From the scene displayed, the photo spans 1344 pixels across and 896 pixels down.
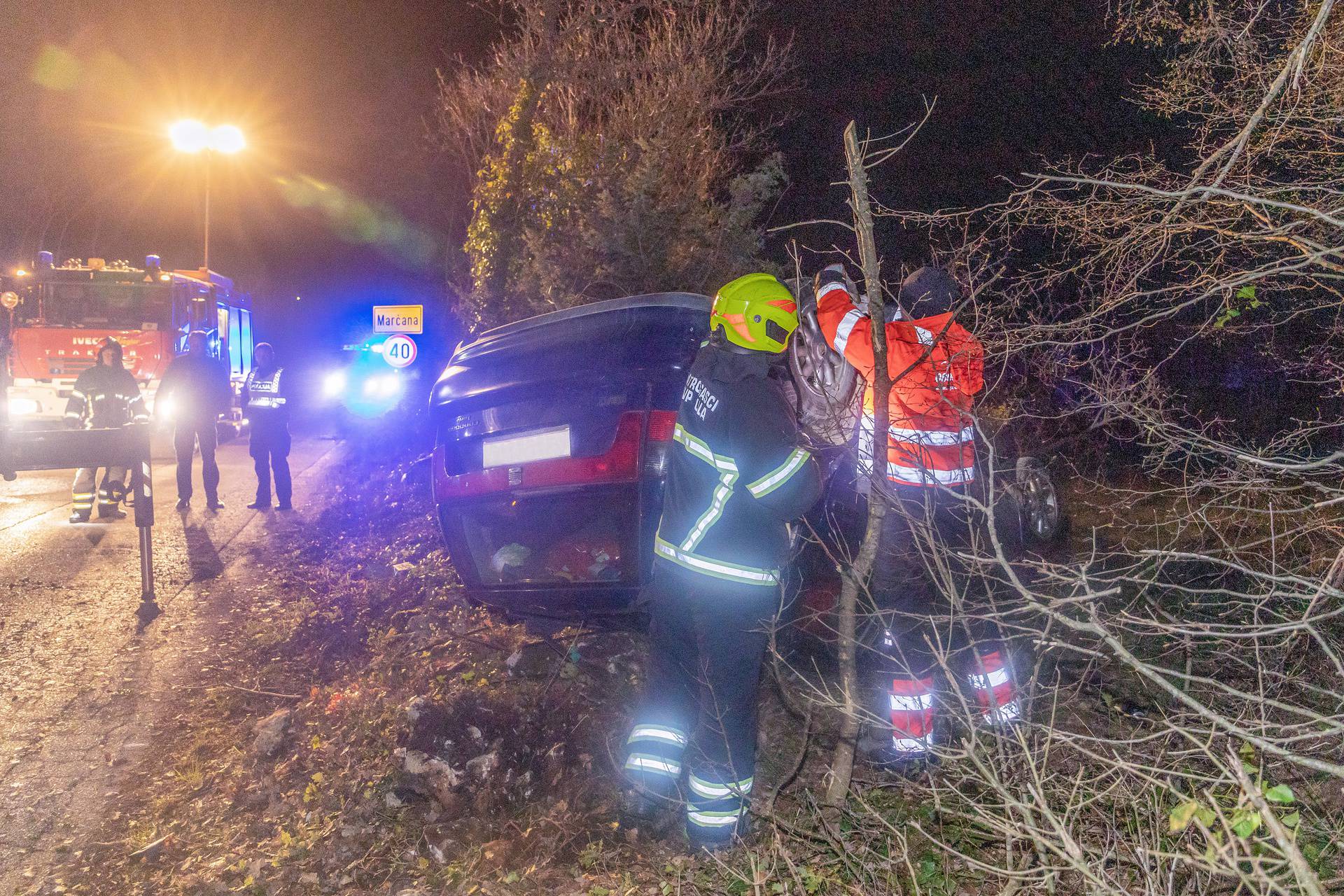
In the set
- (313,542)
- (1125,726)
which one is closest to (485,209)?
(313,542)

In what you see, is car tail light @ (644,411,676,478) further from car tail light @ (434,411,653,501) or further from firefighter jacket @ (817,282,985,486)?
firefighter jacket @ (817,282,985,486)

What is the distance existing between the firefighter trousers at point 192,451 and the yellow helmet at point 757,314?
7.69m

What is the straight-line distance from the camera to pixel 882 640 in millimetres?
3951

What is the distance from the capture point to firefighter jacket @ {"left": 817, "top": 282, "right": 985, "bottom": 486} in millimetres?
3164

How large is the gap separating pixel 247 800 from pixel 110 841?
1.60 feet

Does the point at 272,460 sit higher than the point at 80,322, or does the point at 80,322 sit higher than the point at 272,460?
the point at 80,322

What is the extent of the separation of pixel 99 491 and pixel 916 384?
864cm

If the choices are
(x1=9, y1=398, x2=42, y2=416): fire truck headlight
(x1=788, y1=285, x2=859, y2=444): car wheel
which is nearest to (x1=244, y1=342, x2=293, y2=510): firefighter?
(x1=9, y1=398, x2=42, y2=416): fire truck headlight

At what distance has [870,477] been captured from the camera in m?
2.91

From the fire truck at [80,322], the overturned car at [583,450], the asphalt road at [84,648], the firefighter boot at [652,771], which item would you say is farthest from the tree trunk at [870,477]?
the fire truck at [80,322]

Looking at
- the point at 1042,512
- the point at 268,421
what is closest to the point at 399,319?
the point at 268,421

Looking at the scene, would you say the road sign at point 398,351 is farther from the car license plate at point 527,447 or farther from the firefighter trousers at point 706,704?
the firefighter trousers at point 706,704

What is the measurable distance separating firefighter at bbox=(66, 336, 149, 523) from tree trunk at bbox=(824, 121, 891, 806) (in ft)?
25.9

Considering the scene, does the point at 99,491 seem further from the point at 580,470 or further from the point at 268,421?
the point at 580,470
